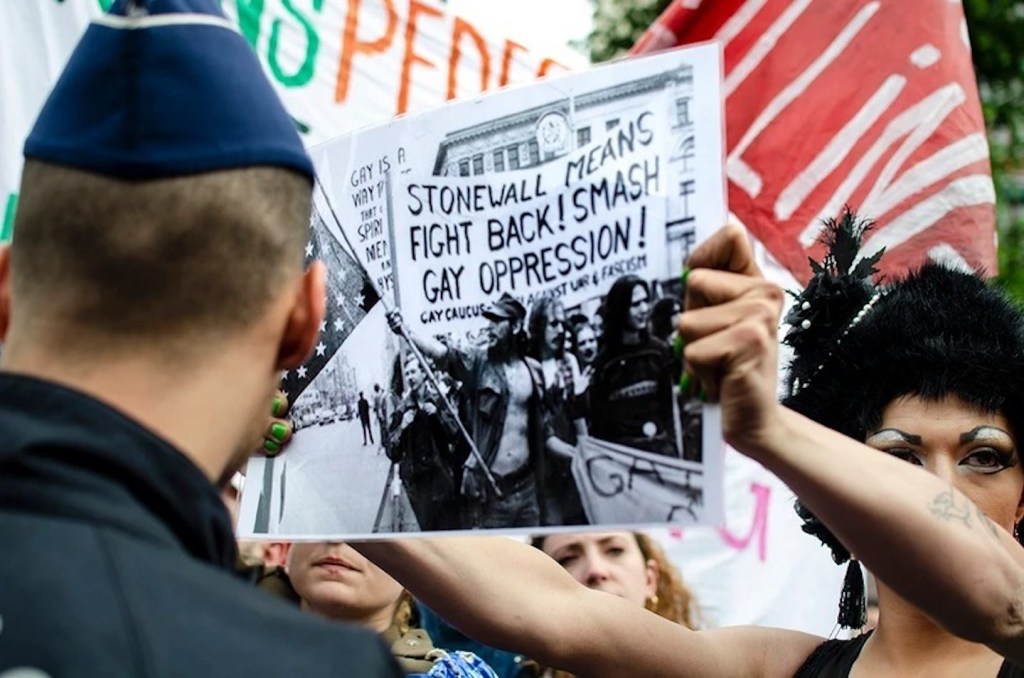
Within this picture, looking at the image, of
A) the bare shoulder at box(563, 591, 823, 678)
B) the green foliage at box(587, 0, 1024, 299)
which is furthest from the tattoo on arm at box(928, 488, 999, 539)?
the green foliage at box(587, 0, 1024, 299)

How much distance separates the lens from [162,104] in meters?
1.62

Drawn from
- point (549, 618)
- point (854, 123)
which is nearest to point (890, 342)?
point (549, 618)

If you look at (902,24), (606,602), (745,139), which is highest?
(902,24)

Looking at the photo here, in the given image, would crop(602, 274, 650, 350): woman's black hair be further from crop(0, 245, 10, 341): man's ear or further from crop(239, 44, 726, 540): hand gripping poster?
crop(0, 245, 10, 341): man's ear

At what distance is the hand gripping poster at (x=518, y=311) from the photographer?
1.93 m

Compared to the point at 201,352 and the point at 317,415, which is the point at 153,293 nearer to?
the point at 201,352

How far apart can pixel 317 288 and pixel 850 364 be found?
1480 millimetres

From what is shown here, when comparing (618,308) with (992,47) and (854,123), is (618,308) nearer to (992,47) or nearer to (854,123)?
(854,123)

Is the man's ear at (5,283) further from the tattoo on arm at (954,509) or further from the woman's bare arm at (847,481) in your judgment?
the tattoo on arm at (954,509)

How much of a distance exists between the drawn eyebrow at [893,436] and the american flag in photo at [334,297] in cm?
107

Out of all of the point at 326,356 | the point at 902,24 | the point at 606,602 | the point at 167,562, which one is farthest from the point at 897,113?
the point at 167,562

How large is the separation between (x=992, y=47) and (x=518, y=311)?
48.0 feet

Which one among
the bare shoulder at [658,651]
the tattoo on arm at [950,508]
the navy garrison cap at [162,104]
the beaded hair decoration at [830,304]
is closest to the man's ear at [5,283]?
the navy garrison cap at [162,104]

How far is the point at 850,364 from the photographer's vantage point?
2906mm
